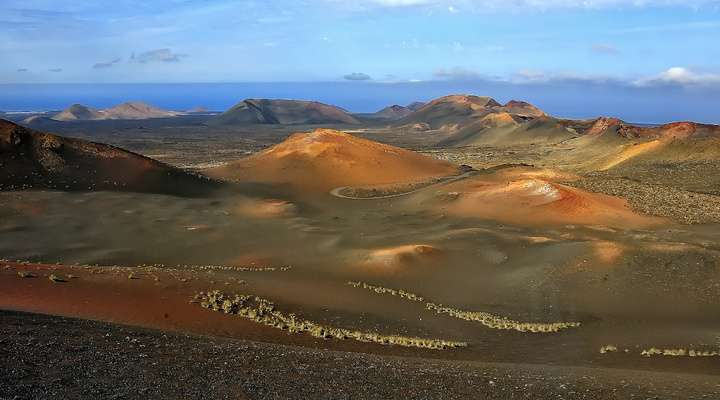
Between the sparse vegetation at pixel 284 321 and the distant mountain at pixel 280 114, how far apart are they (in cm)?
14635

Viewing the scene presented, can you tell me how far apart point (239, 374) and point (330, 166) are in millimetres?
37410

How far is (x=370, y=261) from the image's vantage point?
79.2ft

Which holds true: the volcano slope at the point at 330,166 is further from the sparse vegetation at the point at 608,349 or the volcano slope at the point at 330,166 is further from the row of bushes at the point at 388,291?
the sparse vegetation at the point at 608,349

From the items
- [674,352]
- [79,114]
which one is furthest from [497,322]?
[79,114]

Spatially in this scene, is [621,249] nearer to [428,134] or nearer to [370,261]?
[370,261]

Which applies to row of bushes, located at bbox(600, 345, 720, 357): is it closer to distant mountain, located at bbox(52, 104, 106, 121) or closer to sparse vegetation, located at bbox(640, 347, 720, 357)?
sparse vegetation, located at bbox(640, 347, 720, 357)

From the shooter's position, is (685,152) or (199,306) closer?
(199,306)

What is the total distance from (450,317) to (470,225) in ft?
39.7

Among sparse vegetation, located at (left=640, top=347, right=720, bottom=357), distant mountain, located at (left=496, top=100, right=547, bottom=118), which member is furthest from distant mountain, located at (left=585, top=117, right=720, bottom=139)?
distant mountain, located at (left=496, top=100, right=547, bottom=118)

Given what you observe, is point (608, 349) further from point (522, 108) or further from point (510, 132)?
point (522, 108)

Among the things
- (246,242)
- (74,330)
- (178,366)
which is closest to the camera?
(178,366)

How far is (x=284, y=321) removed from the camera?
56.7ft

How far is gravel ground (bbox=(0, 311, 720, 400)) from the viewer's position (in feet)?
32.8

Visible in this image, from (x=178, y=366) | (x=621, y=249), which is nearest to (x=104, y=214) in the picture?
(x=178, y=366)
